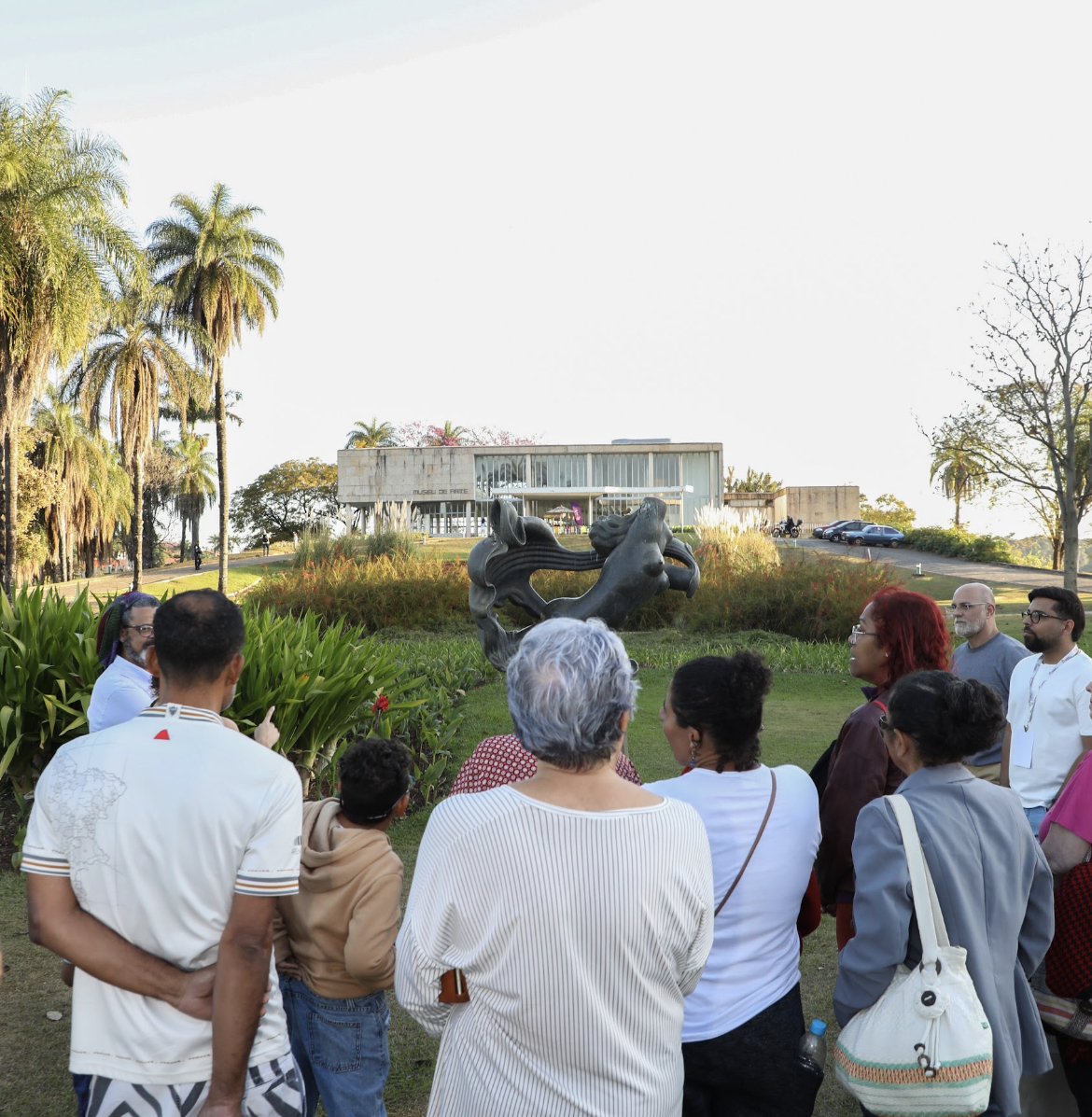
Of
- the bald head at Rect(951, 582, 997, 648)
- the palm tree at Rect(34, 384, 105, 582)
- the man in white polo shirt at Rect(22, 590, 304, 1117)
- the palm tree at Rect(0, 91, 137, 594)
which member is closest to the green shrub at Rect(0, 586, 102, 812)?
the man in white polo shirt at Rect(22, 590, 304, 1117)

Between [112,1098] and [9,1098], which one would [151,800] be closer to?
[112,1098]

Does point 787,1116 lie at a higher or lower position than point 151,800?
lower

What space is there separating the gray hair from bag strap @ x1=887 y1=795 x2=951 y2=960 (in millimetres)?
811

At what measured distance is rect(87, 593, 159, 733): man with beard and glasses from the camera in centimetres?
365

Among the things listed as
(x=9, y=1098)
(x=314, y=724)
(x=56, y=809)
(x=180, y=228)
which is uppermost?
(x=180, y=228)

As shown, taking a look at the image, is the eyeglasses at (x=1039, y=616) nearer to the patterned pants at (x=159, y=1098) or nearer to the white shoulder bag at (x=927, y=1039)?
the white shoulder bag at (x=927, y=1039)

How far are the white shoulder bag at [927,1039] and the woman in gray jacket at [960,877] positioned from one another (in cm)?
5

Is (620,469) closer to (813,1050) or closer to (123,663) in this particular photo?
(123,663)

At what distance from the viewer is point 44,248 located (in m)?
18.7

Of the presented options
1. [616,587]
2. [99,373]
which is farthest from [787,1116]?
[99,373]

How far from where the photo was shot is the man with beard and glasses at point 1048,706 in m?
3.97

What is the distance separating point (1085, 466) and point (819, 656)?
34.5 feet

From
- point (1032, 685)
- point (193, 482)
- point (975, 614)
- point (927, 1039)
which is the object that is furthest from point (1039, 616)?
point (193, 482)

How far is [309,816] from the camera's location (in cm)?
273
